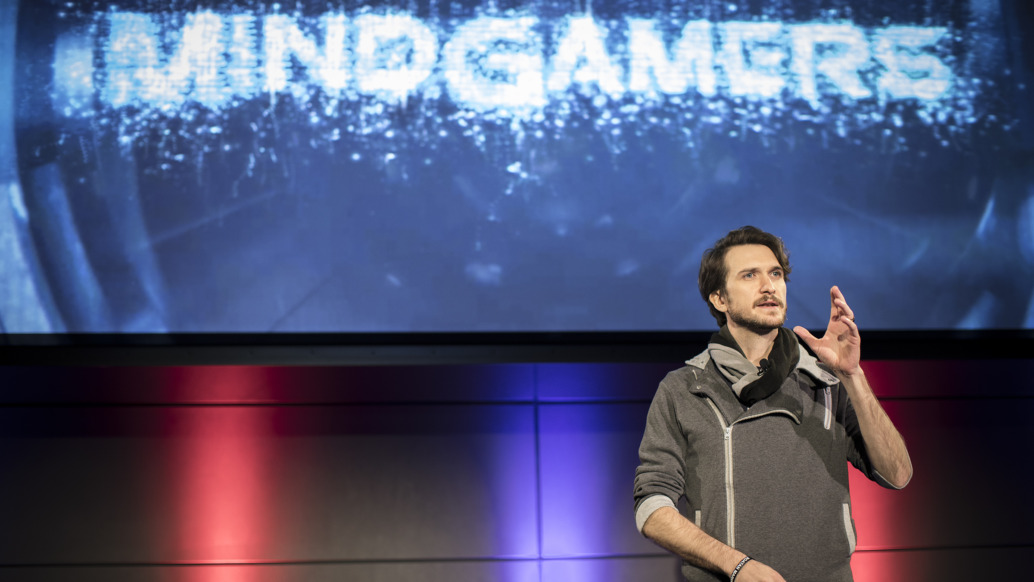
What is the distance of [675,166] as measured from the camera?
8.08 ft

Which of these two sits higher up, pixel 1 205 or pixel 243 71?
pixel 243 71

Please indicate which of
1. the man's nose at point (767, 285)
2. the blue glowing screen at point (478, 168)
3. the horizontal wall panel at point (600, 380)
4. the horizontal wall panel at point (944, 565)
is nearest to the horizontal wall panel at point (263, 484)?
the horizontal wall panel at point (600, 380)

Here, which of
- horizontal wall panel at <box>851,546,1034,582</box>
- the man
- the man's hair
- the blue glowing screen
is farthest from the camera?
horizontal wall panel at <box>851,546,1034,582</box>

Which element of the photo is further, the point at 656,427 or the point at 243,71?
the point at 243,71

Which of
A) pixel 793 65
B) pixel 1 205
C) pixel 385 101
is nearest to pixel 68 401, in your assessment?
pixel 1 205

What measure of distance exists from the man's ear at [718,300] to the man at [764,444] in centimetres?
2

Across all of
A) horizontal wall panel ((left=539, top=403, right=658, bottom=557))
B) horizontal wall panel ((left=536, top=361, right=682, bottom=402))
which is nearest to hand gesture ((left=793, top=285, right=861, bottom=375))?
horizontal wall panel ((left=536, top=361, right=682, bottom=402))

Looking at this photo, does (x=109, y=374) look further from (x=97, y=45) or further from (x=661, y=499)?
(x=661, y=499)

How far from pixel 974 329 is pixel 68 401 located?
123 inches

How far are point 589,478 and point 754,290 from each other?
4.71 feet

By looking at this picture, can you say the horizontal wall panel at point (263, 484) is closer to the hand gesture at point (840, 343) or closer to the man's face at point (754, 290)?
the man's face at point (754, 290)

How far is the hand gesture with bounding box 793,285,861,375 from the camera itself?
109 cm

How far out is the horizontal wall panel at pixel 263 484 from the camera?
2.41 meters

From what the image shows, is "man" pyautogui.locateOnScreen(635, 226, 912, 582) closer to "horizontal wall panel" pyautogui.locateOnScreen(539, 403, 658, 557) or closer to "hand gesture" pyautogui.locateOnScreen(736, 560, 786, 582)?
"hand gesture" pyautogui.locateOnScreen(736, 560, 786, 582)
